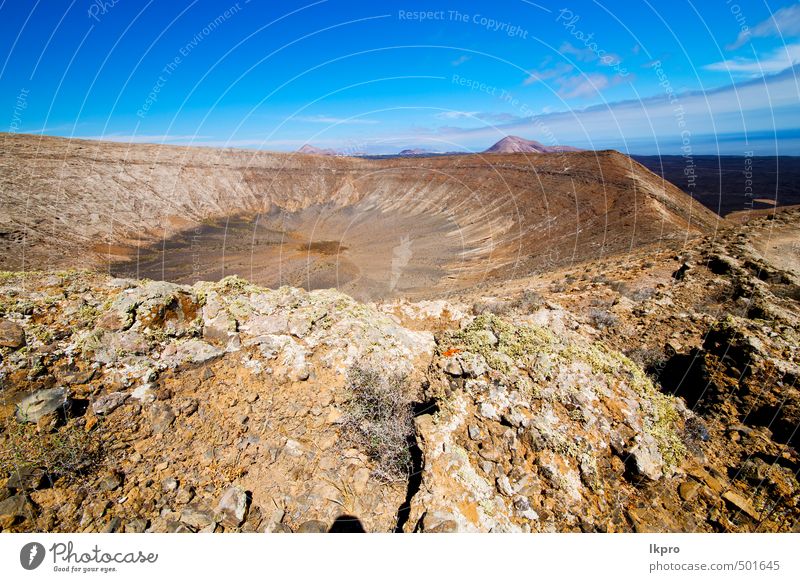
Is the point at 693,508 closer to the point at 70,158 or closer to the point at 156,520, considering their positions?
the point at 156,520

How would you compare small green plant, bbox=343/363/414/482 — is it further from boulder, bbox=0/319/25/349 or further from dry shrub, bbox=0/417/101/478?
boulder, bbox=0/319/25/349

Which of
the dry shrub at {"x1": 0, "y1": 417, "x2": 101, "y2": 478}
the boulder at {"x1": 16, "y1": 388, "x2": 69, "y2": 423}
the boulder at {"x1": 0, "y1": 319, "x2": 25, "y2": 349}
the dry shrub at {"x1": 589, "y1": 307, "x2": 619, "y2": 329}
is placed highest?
the boulder at {"x1": 0, "y1": 319, "x2": 25, "y2": 349}

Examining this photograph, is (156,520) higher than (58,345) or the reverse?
the reverse

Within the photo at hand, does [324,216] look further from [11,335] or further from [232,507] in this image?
[232,507]

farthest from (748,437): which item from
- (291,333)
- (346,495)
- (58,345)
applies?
(58,345)

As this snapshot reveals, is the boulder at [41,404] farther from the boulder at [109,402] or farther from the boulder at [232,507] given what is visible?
the boulder at [232,507]

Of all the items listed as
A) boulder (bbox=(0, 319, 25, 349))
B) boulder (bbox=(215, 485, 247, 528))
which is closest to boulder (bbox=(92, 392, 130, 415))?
boulder (bbox=(0, 319, 25, 349))
